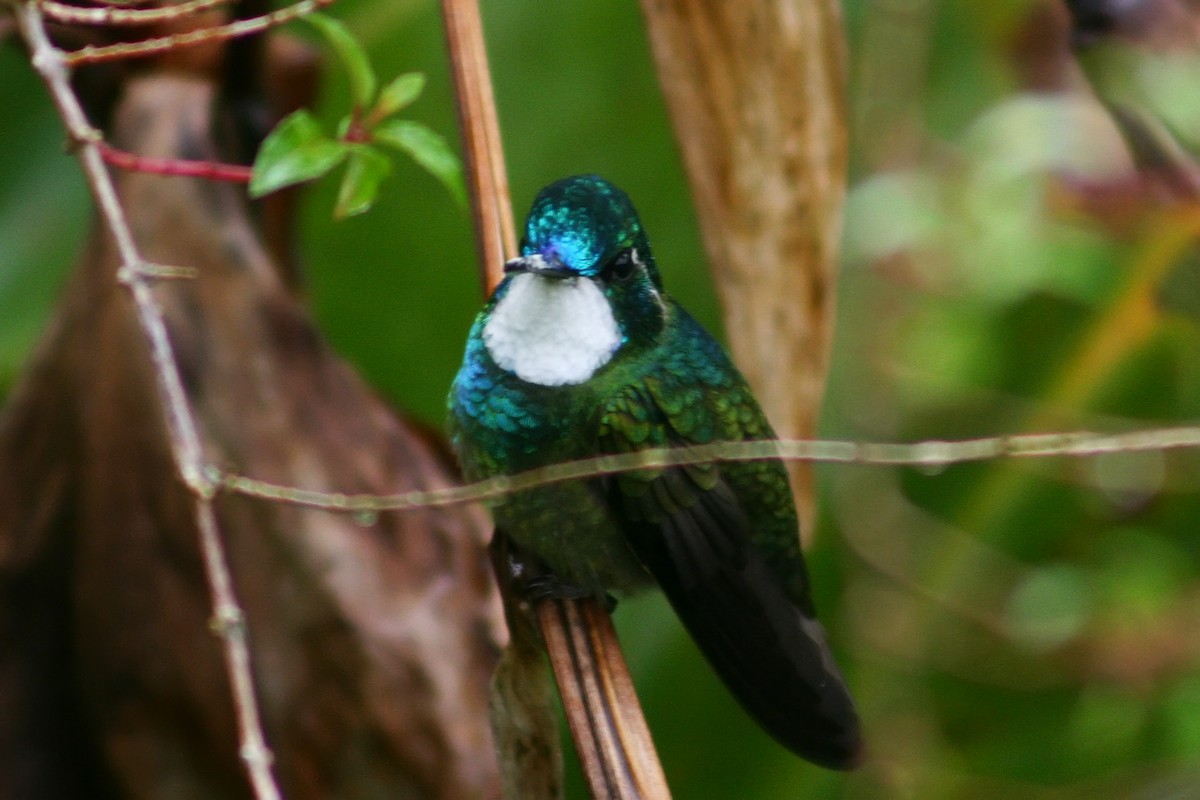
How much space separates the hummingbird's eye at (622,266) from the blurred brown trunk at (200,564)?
24.0 inches

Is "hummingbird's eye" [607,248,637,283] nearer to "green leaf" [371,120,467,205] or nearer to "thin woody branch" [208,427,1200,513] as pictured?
"green leaf" [371,120,467,205]

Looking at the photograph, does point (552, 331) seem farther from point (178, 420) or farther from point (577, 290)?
point (178, 420)

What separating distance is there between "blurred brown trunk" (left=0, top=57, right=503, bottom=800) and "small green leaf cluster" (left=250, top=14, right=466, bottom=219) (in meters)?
0.61

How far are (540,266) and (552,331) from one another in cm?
19

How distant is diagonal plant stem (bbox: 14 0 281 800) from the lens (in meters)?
0.82

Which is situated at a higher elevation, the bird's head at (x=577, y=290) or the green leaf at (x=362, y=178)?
the green leaf at (x=362, y=178)

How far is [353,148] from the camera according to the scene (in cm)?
138

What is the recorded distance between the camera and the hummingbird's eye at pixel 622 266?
1.54m

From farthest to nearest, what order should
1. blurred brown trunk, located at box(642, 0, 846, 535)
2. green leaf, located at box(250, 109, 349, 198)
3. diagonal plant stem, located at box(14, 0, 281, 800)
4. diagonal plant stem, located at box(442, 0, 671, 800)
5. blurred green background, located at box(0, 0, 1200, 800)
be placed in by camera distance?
blurred green background, located at box(0, 0, 1200, 800) → blurred brown trunk, located at box(642, 0, 846, 535) → green leaf, located at box(250, 109, 349, 198) → diagonal plant stem, located at box(442, 0, 671, 800) → diagonal plant stem, located at box(14, 0, 281, 800)

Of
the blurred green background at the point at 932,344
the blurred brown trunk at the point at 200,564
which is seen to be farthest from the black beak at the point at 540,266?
the blurred green background at the point at 932,344

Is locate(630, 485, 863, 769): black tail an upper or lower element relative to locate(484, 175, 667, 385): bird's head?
lower

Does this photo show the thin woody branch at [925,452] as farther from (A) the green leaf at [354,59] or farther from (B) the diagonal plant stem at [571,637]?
(A) the green leaf at [354,59]

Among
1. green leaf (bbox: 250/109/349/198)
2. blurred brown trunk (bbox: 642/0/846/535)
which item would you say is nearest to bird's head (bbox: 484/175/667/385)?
blurred brown trunk (bbox: 642/0/846/535)

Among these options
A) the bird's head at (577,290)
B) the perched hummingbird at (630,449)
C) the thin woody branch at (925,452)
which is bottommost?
the thin woody branch at (925,452)
